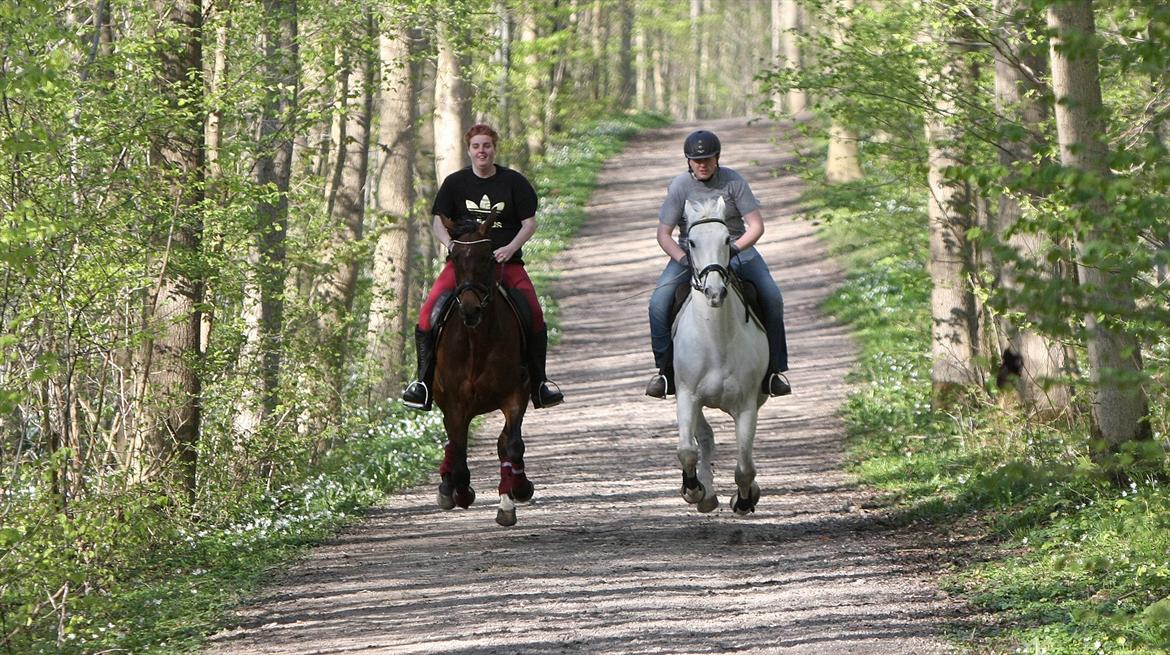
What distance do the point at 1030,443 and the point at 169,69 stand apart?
26.2 feet

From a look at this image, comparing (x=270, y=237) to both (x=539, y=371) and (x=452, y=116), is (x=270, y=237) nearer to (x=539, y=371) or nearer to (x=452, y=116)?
(x=539, y=371)

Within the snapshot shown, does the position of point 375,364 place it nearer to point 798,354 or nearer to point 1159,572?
point 798,354

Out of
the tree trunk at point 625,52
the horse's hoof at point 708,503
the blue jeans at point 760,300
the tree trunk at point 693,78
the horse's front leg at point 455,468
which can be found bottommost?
the horse's hoof at point 708,503

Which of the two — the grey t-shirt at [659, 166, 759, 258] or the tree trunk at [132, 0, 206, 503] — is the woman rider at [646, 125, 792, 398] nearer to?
the grey t-shirt at [659, 166, 759, 258]

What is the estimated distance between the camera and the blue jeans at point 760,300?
11.1 m

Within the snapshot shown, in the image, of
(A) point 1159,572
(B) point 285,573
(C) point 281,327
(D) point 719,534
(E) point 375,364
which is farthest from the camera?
(E) point 375,364

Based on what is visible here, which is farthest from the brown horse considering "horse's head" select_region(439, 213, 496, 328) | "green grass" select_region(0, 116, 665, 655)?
"green grass" select_region(0, 116, 665, 655)

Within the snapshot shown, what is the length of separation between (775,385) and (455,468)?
2631mm

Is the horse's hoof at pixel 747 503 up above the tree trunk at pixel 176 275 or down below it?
below

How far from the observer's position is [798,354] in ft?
69.4

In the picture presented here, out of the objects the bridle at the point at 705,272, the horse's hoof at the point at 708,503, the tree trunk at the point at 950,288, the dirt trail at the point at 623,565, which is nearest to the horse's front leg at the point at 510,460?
the dirt trail at the point at 623,565

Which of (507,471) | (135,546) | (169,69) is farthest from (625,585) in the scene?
(169,69)

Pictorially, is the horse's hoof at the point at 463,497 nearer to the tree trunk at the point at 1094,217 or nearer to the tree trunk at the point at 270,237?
the tree trunk at the point at 270,237

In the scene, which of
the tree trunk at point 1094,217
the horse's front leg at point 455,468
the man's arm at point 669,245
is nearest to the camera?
the tree trunk at point 1094,217
